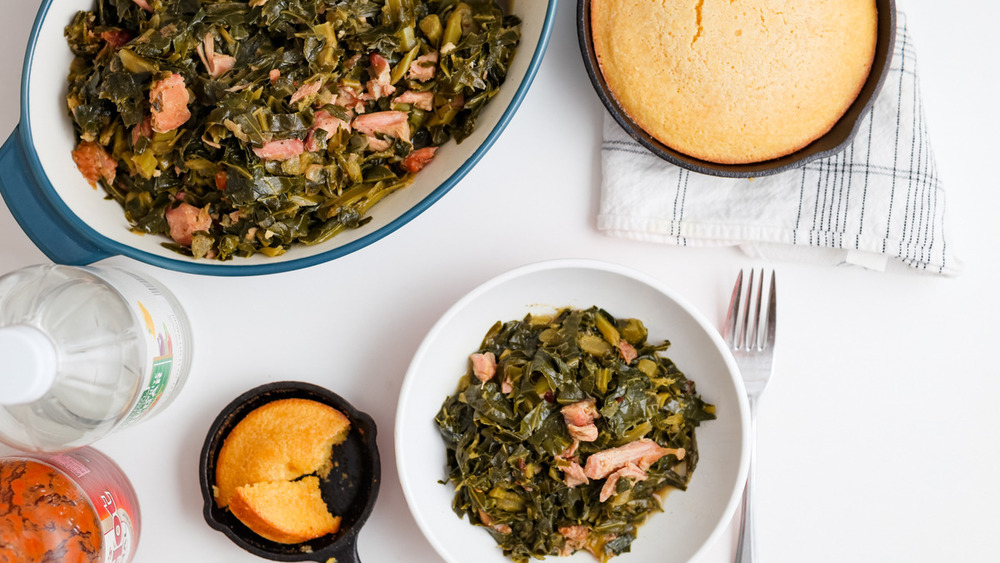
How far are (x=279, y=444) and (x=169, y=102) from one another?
0.86 m

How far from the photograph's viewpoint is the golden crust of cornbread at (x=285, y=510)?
68.4 inches

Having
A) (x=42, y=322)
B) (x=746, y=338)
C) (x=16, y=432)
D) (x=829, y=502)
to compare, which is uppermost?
(x=42, y=322)

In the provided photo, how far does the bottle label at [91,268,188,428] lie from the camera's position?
5.46ft

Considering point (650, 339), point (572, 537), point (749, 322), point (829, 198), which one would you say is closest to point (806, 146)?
point (829, 198)

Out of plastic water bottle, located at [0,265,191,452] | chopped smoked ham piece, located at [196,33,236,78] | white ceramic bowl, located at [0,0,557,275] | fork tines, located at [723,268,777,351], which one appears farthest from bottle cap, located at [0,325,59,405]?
fork tines, located at [723,268,777,351]

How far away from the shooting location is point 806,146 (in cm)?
168

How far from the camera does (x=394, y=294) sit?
77.2 inches

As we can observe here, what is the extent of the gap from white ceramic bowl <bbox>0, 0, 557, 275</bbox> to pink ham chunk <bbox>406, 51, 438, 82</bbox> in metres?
0.17

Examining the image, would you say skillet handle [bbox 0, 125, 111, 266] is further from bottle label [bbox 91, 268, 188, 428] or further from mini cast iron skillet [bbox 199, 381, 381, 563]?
mini cast iron skillet [bbox 199, 381, 381, 563]

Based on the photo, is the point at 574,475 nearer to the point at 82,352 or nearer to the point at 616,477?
the point at 616,477

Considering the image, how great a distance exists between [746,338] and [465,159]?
0.91 meters

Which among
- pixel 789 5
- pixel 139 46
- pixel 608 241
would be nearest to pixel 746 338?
pixel 608 241

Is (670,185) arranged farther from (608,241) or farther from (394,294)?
(394,294)

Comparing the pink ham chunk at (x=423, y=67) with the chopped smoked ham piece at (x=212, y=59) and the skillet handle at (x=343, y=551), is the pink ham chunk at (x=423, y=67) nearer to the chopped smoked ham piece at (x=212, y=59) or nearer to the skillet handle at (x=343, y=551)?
the chopped smoked ham piece at (x=212, y=59)
